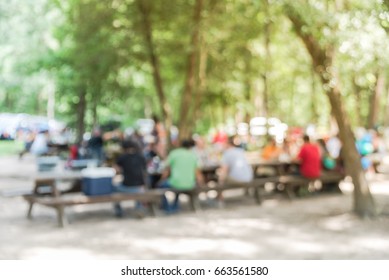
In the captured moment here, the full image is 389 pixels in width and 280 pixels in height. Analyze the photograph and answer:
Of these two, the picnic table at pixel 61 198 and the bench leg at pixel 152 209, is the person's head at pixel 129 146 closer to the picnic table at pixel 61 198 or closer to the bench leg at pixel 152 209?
the picnic table at pixel 61 198

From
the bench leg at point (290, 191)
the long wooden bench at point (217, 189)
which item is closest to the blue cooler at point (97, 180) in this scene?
the long wooden bench at point (217, 189)

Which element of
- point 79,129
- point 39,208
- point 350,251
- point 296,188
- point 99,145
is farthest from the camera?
point 79,129

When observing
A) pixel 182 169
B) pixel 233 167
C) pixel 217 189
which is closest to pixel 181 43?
pixel 233 167

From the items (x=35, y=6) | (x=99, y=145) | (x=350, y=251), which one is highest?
(x=35, y=6)

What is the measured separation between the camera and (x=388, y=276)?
18.8ft

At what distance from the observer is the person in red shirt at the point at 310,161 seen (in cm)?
1336

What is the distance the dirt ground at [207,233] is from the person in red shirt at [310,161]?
83 cm

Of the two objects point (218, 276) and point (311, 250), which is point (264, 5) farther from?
point (218, 276)

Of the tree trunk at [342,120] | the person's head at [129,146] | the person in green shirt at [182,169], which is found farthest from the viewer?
the person in green shirt at [182,169]

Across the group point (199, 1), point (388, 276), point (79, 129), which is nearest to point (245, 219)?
point (388, 276)

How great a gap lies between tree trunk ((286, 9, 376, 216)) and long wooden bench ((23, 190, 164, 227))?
3.35 metres

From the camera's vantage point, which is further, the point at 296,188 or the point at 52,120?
the point at 52,120

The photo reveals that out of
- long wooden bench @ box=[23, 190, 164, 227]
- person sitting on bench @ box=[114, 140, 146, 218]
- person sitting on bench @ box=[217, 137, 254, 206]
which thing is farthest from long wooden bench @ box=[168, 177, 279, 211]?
person sitting on bench @ box=[114, 140, 146, 218]

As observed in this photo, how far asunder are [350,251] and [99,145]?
1308cm
